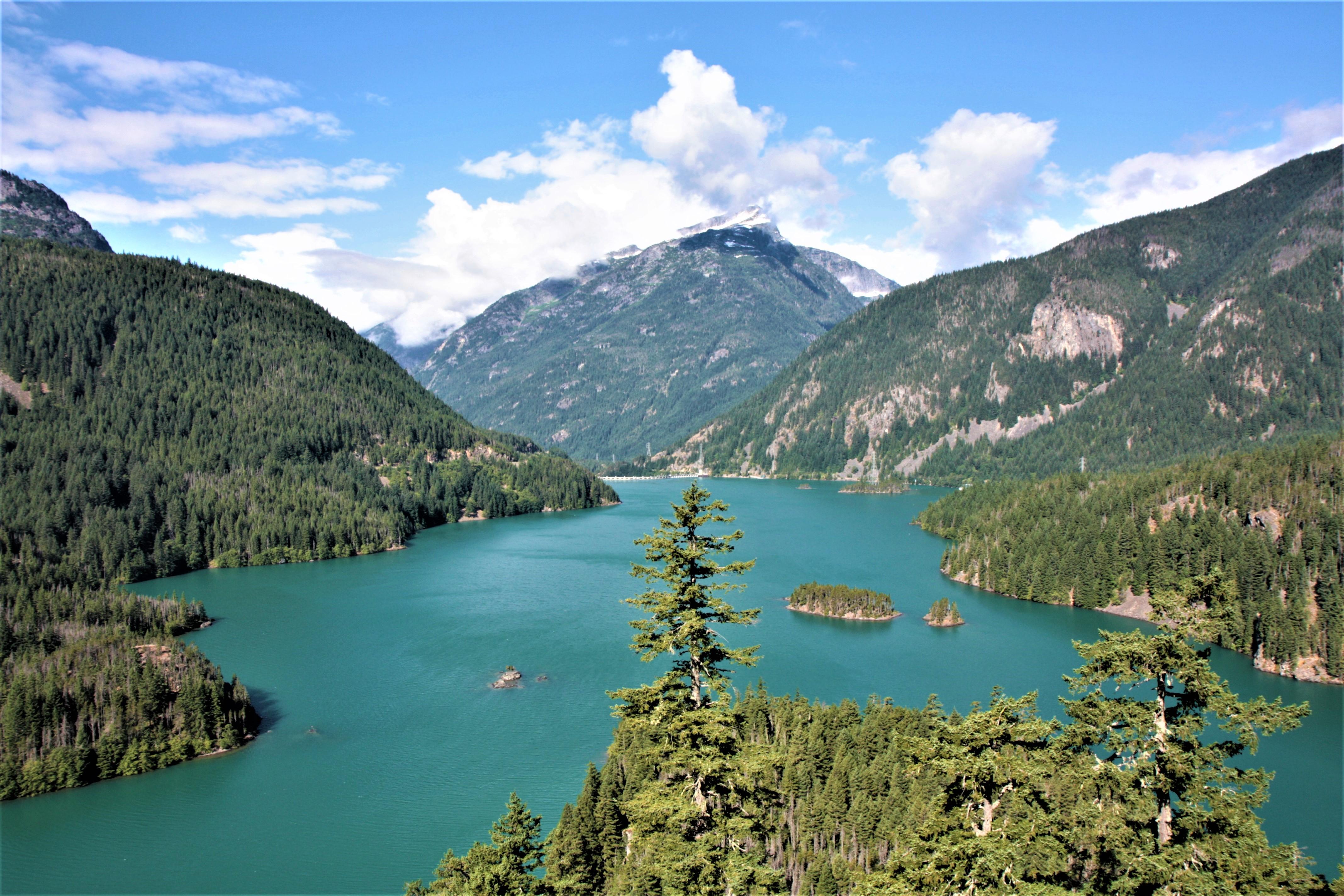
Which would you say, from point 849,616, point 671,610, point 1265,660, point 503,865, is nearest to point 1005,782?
point 671,610

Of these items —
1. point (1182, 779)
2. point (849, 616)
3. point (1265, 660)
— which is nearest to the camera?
point (1182, 779)

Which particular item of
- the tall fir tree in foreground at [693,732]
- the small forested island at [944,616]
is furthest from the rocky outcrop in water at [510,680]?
the tall fir tree in foreground at [693,732]

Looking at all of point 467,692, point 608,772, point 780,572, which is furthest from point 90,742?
point 780,572

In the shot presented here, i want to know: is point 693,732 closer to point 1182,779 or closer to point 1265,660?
point 1182,779

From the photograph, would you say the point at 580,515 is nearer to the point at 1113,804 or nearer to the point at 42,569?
the point at 42,569

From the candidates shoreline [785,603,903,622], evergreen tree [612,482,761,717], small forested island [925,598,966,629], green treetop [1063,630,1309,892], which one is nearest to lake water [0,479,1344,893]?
shoreline [785,603,903,622]

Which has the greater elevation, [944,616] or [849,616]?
[944,616]

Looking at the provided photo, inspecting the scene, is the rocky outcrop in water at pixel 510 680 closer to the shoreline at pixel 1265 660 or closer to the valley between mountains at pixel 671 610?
the valley between mountains at pixel 671 610

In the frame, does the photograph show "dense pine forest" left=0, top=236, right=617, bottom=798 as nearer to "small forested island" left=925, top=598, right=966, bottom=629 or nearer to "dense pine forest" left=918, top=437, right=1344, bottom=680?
"small forested island" left=925, top=598, right=966, bottom=629
